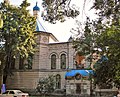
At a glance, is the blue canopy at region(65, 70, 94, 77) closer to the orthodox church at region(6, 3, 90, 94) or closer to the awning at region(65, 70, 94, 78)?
the awning at region(65, 70, 94, 78)

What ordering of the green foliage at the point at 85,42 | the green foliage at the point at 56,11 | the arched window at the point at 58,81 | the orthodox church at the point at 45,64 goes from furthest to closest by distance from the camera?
the arched window at the point at 58,81
the orthodox church at the point at 45,64
the green foliage at the point at 85,42
the green foliage at the point at 56,11

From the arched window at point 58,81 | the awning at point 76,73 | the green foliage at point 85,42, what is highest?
the green foliage at point 85,42

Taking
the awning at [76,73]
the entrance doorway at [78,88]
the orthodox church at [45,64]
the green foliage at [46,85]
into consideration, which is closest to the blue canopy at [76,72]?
the awning at [76,73]

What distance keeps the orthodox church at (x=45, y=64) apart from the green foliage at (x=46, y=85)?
7.98ft

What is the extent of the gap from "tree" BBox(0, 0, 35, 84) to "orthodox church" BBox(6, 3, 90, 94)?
273 cm

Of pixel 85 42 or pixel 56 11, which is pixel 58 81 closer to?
pixel 85 42

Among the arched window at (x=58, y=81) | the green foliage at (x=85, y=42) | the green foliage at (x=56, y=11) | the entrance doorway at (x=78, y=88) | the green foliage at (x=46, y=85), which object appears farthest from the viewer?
the arched window at (x=58, y=81)

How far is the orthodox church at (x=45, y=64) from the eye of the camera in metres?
37.3

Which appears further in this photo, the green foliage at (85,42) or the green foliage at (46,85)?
the green foliage at (46,85)

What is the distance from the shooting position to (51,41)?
133 ft

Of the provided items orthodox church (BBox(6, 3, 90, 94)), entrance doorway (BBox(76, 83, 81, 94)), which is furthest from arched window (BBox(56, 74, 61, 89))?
entrance doorway (BBox(76, 83, 81, 94))

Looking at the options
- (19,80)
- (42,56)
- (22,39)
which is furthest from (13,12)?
(19,80)

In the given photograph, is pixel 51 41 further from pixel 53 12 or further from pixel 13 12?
pixel 53 12

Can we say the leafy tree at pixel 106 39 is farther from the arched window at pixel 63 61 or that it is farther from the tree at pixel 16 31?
the arched window at pixel 63 61
